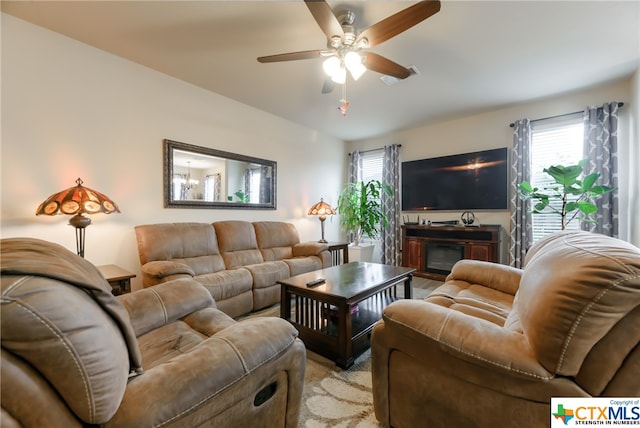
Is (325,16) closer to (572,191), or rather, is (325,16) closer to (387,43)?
(387,43)

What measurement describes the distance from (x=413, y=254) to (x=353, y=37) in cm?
345

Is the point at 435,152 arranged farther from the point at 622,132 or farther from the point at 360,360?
the point at 360,360

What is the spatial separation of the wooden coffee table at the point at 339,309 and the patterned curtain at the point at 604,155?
2630mm

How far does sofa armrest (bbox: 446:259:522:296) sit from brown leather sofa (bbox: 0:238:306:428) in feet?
5.36

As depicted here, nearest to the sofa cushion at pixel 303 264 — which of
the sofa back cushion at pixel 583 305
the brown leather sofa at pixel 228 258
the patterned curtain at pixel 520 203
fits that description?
the brown leather sofa at pixel 228 258

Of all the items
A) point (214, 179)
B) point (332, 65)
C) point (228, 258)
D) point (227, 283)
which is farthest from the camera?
point (214, 179)

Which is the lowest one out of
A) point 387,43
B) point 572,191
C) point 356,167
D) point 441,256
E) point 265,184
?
point 441,256

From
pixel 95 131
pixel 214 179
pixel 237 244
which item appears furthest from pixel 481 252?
pixel 95 131

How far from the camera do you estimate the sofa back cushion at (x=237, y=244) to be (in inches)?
124

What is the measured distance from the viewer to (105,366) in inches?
25.6

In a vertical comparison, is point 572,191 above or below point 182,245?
above

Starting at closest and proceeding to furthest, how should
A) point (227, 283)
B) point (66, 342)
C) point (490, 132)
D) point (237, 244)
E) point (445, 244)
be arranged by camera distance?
1. point (66, 342)
2. point (227, 283)
3. point (237, 244)
4. point (490, 132)
5. point (445, 244)

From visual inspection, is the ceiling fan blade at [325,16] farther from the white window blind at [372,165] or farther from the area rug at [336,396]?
the white window blind at [372,165]

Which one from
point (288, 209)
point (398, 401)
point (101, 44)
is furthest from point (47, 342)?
point (288, 209)
